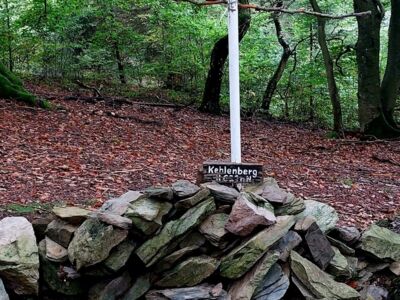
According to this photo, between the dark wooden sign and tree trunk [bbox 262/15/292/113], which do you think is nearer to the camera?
the dark wooden sign

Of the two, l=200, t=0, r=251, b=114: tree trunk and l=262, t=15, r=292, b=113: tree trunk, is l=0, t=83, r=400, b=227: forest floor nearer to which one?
l=200, t=0, r=251, b=114: tree trunk

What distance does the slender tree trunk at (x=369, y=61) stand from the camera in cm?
997

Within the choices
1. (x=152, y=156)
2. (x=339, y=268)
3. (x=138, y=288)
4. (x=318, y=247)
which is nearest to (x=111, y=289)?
(x=138, y=288)

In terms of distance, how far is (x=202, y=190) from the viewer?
3.56 meters

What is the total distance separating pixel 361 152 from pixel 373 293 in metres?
5.52

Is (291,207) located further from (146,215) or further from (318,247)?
(146,215)

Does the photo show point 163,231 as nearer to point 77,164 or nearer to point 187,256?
point 187,256

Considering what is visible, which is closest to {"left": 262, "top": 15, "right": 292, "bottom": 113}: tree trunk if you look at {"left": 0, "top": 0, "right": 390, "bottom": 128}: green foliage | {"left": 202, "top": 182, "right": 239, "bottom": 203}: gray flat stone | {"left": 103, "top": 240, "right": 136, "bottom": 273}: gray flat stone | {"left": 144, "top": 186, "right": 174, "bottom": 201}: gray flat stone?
{"left": 0, "top": 0, "right": 390, "bottom": 128}: green foliage

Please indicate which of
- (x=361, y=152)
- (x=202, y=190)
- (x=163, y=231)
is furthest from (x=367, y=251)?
(x=361, y=152)

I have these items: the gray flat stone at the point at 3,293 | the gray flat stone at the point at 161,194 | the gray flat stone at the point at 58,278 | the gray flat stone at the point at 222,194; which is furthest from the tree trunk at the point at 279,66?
the gray flat stone at the point at 3,293

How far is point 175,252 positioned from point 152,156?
3407 millimetres

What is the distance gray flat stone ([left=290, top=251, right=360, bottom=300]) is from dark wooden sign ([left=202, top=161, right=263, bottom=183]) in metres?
0.70

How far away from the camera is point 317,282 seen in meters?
3.49

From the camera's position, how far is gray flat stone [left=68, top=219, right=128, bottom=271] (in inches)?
124
